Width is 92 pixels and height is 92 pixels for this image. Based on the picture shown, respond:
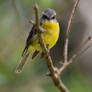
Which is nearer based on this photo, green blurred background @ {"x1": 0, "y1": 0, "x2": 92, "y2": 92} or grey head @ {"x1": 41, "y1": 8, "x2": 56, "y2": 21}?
grey head @ {"x1": 41, "y1": 8, "x2": 56, "y2": 21}

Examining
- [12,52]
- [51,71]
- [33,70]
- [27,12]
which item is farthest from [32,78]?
[51,71]

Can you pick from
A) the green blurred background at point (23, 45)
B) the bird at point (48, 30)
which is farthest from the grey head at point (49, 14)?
the green blurred background at point (23, 45)

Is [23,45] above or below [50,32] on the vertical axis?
below

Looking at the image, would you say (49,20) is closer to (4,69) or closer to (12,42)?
(4,69)

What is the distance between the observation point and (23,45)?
18.0 ft

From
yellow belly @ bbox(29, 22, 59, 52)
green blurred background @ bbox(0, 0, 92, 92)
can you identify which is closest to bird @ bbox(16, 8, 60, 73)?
yellow belly @ bbox(29, 22, 59, 52)

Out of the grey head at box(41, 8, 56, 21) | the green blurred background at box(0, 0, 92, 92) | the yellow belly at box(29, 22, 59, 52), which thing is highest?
the grey head at box(41, 8, 56, 21)

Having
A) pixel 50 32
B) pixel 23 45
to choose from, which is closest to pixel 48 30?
pixel 50 32

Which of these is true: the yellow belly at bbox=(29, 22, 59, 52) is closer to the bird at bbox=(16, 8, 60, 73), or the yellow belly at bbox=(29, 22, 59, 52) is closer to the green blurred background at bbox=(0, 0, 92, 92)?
the bird at bbox=(16, 8, 60, 73)

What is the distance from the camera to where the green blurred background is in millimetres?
4884

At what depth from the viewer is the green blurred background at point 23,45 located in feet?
16.0

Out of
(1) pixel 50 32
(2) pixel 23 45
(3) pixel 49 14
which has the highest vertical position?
(3) pixel 49 14

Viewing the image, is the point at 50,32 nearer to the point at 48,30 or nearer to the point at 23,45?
the point at 48,30

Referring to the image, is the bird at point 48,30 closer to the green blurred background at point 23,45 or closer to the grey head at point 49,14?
the grey head at point 49,14
